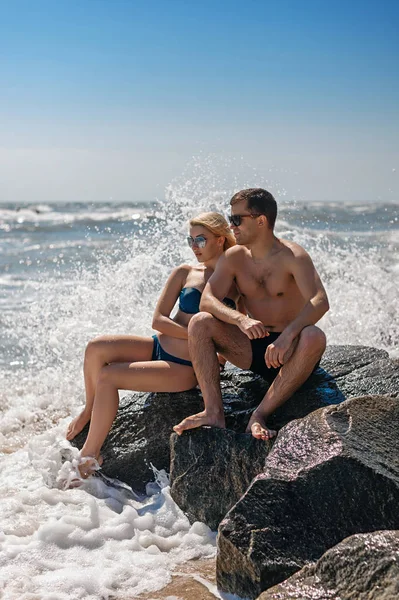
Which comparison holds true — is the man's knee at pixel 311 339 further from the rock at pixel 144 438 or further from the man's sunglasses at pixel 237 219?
the rock at pixel 144 438

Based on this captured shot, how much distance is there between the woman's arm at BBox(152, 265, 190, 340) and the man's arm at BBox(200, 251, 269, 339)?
36 cm

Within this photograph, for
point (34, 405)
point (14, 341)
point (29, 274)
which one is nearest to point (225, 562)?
point (34, 405)

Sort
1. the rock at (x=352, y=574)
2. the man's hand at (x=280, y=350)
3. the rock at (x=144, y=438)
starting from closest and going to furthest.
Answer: the rock at (x=352, y=574) < the man's hand at (x=280, y=350) < the rock at (x=144, y=438)

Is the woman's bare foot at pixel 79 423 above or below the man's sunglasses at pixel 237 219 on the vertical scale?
below

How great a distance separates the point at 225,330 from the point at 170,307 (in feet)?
2.13

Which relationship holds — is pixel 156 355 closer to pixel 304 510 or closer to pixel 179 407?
pixel 179 407

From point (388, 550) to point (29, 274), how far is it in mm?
15161

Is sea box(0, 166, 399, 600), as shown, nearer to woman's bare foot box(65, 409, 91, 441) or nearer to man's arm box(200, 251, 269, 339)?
woman's bare foot box(65, 409, 91, 441)

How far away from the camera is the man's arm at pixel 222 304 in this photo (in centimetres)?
440

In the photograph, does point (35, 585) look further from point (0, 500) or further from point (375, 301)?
point (375, 301)

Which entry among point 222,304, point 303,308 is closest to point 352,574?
point 303,308

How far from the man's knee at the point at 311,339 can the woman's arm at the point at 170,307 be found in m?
0.91

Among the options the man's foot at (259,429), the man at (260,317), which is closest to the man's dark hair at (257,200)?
the man at (260,317)

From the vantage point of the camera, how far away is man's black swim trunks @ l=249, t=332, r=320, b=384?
15.6 ft
